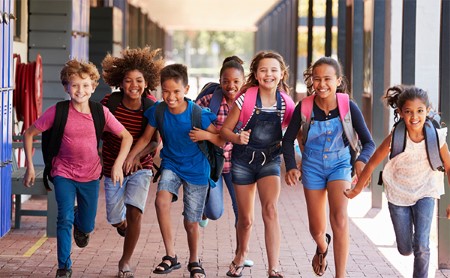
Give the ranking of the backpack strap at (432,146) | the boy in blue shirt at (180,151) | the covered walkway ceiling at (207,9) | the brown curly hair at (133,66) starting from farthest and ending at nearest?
the covered walkway ceiling at (207,9), the brown curly hair at (133,66), the boy in blue shirt at (180,151), the backpack strap at (432,146)

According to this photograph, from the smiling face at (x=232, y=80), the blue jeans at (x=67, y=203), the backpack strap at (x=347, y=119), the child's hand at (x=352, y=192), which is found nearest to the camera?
the child's hand at (x=352, y=192)

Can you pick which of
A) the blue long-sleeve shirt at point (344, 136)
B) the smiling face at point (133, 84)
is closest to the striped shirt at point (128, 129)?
the smiling face at point (133, 84)

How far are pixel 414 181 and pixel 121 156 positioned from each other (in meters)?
2.02

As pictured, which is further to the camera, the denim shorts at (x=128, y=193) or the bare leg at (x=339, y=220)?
the denim shorts at (x=128, y=193)

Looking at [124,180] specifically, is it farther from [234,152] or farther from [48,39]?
[48,39]

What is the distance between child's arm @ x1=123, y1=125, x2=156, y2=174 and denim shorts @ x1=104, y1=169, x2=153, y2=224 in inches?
3.8

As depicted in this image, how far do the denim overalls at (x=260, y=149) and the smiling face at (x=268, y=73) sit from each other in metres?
0.11

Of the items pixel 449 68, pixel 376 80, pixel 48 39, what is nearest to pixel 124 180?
pixel 449 68

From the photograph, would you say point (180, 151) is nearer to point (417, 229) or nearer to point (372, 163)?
point (372, 163)

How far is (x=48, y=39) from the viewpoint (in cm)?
1267

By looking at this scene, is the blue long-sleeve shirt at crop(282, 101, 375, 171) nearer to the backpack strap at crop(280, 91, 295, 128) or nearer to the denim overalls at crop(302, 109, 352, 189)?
the denim overalls at crop(302, 109, 352, 189)

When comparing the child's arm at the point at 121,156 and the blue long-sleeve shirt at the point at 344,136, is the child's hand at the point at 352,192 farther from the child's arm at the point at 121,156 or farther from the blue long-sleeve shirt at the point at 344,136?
the child's arm at the point at 121,156

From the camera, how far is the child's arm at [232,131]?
23.0 ft

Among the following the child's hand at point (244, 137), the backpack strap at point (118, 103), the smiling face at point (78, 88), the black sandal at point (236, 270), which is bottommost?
the black sandal at point (236, 270)
